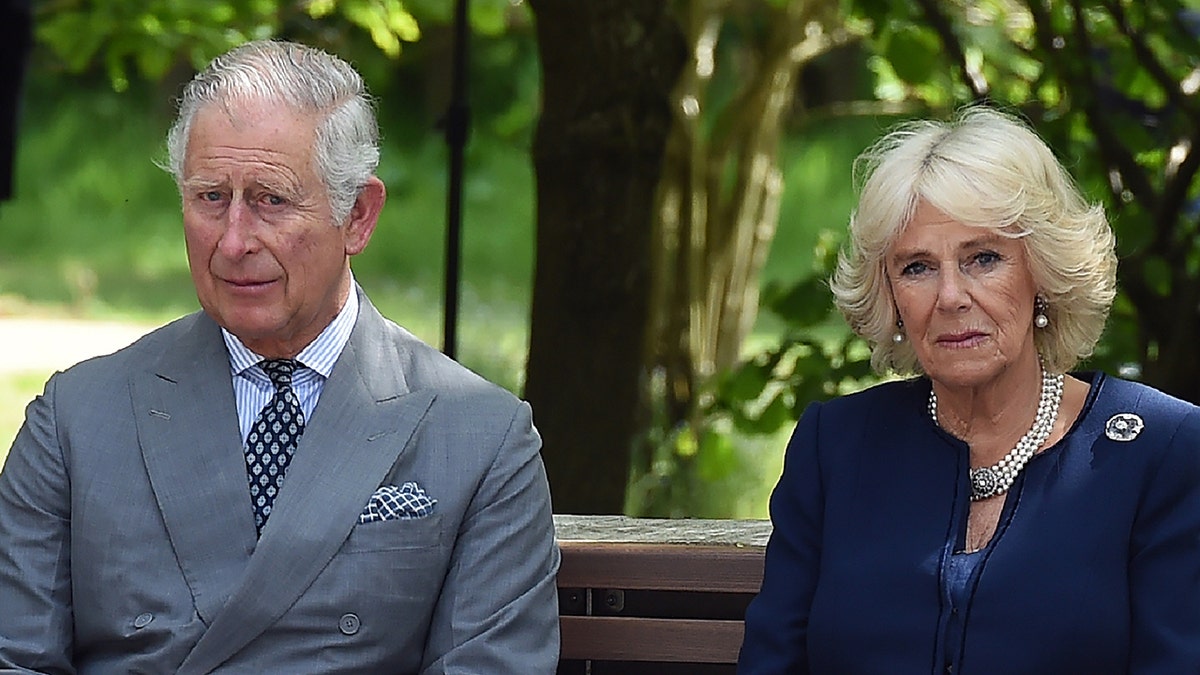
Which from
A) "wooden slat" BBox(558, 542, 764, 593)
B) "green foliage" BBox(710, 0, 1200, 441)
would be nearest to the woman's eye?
"wooden slat" BBox(558, 542, 764, 593)

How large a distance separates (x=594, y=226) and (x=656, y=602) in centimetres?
155

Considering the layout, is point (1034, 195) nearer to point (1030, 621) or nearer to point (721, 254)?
point (1030, 621)

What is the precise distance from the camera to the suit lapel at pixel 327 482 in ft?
8.05

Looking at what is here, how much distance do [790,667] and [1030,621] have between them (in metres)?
0.36

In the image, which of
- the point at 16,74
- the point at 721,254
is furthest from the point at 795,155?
the point at 16,74

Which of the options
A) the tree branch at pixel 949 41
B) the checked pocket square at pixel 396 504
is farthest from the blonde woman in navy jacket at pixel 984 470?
the tree branch at pixel 949 41

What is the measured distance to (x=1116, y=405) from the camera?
2.56 metres

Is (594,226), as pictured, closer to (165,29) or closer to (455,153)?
(455,153)

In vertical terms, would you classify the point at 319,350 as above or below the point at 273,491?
above

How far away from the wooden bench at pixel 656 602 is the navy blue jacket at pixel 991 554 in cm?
16

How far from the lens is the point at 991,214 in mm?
2488

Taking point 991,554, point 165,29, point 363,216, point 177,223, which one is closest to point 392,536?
point 363,216

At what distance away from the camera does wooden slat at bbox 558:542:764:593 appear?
2.78 meters

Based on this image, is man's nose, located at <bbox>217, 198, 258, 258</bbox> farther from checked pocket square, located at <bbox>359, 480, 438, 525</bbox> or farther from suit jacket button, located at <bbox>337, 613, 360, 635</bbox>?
suit jacket button, located at <bbox>337, 613, 360, 635</bbox>
